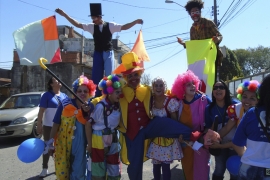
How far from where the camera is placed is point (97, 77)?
15.4ft

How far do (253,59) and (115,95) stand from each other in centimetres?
5051

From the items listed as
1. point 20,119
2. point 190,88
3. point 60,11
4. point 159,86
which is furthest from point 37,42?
point 20,119

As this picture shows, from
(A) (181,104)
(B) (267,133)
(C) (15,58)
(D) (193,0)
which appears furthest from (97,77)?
(C) (15,58)

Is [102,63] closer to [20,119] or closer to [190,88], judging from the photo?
[190,88]

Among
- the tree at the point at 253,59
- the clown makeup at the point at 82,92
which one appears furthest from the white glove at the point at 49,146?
the tree at the point at 253,59

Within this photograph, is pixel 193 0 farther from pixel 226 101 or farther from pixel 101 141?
pixel 101 141

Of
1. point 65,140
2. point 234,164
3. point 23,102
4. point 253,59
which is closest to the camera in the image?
point 234,164

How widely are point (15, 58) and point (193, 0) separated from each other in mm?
23115

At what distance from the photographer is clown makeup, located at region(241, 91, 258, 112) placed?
3.23 metres

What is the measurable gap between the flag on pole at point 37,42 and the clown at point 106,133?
3.78 feet

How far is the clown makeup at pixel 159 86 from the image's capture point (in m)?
3.64

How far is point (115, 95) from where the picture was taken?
3578 mm

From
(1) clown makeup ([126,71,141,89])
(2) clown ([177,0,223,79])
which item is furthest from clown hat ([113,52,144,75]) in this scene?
(2) clown ([177,0,223,79])

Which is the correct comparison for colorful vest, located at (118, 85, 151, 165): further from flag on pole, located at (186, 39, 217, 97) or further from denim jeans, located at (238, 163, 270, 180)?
denim jeans, located at (238, 163, 270, 180)
